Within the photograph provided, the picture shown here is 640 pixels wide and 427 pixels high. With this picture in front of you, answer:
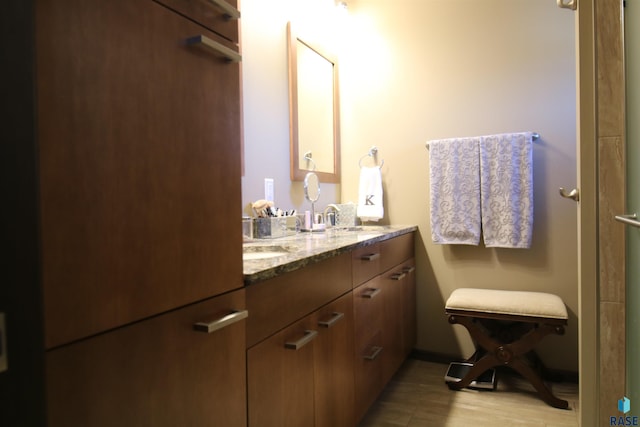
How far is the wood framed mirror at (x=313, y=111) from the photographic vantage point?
2197mm

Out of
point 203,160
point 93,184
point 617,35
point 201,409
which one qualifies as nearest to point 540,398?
point 617,35

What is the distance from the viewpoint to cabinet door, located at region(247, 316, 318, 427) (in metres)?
0.99

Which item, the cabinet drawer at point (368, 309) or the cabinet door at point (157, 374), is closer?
the cabinet door at point (157, 374)

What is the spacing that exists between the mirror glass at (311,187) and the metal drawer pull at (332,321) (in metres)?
0.97

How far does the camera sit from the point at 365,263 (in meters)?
1.73

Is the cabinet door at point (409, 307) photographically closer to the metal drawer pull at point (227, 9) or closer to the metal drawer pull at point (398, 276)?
the metal drawer pull at point (398, 276)

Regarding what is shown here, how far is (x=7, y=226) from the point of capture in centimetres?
39

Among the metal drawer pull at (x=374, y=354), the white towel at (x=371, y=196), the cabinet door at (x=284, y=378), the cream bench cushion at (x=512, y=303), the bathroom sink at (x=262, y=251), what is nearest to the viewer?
the cabinet door at (x=284, y=378)

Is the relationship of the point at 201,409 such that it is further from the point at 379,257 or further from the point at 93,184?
the point at 379,257

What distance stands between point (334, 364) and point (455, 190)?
137 cm

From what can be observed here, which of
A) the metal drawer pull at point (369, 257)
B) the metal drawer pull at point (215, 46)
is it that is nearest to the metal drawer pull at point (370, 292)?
the metal drawer pull at point (369, 257)

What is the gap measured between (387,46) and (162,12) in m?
2.14

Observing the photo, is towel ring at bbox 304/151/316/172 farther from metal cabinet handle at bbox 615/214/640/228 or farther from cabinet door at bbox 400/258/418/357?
metal cabinet handle at bbox 615/214/640/228

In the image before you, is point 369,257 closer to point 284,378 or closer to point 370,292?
point 370,292
